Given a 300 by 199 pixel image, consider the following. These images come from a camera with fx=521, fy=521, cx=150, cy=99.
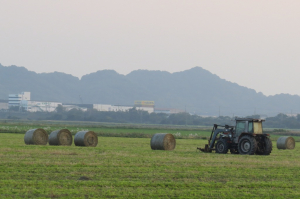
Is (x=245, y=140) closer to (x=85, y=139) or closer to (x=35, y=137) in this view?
(x=85, y=139)

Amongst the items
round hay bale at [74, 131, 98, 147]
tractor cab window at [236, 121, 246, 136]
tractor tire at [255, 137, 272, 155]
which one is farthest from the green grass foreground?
round hay bale at [74, 131, 98, 147]

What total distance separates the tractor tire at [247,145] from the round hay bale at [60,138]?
33.6 feet

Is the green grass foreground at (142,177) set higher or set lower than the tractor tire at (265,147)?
lower

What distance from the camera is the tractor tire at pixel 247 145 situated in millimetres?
26297

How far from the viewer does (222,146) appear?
27672mm

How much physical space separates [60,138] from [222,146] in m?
9.46

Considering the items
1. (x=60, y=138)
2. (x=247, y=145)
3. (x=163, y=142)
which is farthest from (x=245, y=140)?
(x=60, y=138)

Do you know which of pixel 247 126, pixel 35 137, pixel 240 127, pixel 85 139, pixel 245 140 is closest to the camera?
pixel 245 140

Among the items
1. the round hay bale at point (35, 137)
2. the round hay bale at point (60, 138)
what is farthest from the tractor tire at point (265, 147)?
the round hay bale at point (35, 137)

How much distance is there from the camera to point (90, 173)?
54.0 feet

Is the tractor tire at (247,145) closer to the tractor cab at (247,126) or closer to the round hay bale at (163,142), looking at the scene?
the tractor cab at (247,126)

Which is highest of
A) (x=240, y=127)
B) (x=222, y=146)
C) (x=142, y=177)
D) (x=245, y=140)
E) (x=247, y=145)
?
(x=240, y=127)

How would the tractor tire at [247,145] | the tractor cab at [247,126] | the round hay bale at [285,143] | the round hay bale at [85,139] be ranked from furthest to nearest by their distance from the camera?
the round hay bale at [285,143] < the round hay bale at [85,139] < the tractor cab at [247,126] < the tractor tire at [247,145]

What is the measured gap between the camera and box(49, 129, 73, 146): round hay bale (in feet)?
99.5
